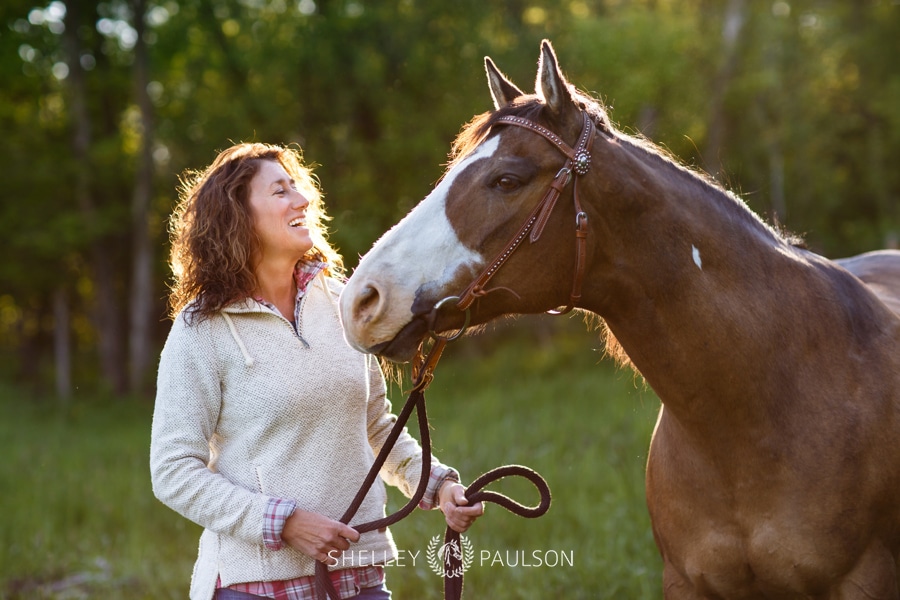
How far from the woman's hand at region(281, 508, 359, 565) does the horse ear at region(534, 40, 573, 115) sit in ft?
4.14

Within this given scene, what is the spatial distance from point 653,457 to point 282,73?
42.2ft

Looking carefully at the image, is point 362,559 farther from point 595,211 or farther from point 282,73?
point 282,73

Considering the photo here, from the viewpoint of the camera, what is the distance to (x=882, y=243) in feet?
63.0

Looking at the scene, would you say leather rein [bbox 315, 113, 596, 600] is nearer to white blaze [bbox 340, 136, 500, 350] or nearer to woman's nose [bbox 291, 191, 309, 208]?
white blaze [bbox 340, 136, 500, 350]

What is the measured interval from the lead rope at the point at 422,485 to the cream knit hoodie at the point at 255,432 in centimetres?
12

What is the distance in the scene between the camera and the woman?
7.79ft

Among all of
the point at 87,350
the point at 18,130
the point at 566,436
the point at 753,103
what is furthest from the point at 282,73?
the point at 87,350

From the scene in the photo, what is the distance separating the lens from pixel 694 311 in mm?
2314

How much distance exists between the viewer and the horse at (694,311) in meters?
2.20

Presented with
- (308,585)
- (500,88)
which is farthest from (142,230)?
(500,88)

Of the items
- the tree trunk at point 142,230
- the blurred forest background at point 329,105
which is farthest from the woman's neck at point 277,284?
the tree trunk at point 142,230

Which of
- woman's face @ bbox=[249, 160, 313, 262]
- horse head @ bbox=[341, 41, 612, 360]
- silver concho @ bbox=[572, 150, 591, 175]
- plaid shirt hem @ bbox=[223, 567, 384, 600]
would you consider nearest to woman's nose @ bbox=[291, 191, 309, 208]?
woman's face @ bbox=[249, 160, 313, 262]

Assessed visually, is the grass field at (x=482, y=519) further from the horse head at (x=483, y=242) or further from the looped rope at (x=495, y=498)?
the horse head at (x=483, y=242)

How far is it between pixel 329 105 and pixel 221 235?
12.8m
